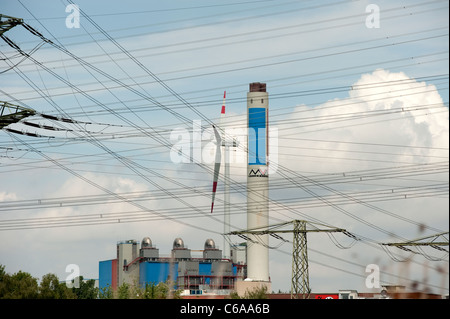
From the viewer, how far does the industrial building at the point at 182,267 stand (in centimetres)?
15525

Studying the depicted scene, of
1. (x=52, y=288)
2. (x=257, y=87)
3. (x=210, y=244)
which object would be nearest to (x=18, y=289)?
(x=52, y=288)

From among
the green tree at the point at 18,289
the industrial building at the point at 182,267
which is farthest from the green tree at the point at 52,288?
the industrial building at the point at 182,267

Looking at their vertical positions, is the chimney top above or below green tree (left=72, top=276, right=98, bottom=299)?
above

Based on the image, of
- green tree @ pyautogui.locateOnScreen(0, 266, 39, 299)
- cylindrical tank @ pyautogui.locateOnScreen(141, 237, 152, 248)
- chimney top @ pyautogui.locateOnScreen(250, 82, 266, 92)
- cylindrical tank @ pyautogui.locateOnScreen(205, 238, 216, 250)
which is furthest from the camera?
cylindrical tank @ pyautogui.locateOnScreen(141, 237, 152, 248)

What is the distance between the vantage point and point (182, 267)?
6152 inches

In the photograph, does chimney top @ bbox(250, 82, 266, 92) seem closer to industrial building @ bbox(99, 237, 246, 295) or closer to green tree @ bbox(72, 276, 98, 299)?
industrial building @ bbox(99, 237, 246, 295)

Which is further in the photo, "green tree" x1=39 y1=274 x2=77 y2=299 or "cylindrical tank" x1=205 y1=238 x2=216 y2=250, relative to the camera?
"cylindrical tank" x1=205 y1=238 x2=216 y2=250

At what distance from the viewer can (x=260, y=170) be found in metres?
132

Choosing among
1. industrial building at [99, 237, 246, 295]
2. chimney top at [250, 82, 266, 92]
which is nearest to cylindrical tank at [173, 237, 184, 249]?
industrial building at [99, 237, 246, 295]

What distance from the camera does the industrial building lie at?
155 m
